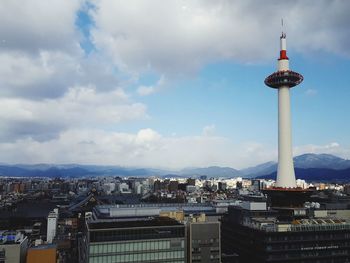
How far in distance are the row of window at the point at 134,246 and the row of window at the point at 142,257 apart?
0.92 meters

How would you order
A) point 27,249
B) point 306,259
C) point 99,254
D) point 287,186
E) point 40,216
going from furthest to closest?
point 40,216
point 287,186
point 27,249
point 306,259
point 99,254

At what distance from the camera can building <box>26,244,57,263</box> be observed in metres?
85.3

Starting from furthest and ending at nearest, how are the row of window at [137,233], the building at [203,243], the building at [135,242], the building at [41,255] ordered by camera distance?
the building at [41,255]
the building at [203,243]
the row of window at [137,233]
the building at [135,242]

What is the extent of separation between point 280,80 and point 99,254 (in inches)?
3096

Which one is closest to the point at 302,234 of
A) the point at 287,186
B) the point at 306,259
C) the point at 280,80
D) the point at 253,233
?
the point at 306,259

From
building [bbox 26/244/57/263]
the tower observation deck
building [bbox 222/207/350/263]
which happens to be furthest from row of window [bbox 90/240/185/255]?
the tower observation deck

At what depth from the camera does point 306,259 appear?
273ft

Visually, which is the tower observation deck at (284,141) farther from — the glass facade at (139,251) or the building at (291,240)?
the glass facade at (139,251)

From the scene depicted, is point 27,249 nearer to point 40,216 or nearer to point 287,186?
point 287,186

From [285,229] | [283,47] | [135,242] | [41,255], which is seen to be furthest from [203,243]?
[283,47]

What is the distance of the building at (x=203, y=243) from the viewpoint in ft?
260

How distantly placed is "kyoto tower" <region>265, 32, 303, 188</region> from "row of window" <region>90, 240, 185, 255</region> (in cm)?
4866

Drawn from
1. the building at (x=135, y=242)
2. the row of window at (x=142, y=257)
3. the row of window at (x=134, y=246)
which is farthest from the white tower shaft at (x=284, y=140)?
the row of window at (x=142, y=257)

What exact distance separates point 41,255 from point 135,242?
2962 centimetres
